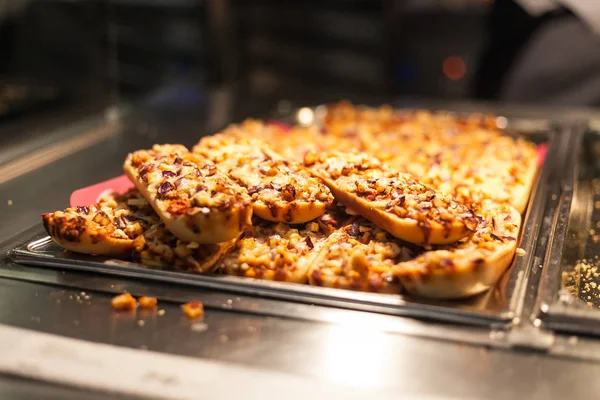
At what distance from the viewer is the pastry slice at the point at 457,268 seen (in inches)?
53.1

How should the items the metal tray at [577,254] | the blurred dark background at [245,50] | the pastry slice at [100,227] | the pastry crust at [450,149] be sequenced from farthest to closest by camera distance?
the blurred dark background at [245,50] < the pastry crust at [450,149] < the pastry slice at [100,227] < the metal tray at [577,254]

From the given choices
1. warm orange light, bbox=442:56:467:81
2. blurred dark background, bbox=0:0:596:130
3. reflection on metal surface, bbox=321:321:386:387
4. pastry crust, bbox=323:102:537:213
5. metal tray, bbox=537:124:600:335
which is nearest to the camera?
reflection on metal surface, bbox=321:321:386:387

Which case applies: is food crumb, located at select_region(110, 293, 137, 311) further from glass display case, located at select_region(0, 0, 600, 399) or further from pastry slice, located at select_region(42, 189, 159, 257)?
pastry slice, located at select_region(42, 189, 159, 257)

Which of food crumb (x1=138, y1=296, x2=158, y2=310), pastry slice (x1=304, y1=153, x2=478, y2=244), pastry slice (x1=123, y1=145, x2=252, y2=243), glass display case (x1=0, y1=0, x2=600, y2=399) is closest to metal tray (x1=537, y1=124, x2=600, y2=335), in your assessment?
glass display case (x1=0, y1=0, x2=600, y2=399)

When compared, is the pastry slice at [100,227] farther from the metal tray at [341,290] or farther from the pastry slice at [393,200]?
the pastry slice at [393,200]

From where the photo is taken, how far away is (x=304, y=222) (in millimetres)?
1651

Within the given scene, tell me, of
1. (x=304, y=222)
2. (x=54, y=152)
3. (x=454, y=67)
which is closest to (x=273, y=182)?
(x=304, y=222)

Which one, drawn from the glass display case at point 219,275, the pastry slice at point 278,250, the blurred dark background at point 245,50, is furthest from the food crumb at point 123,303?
the blurred dark background at point 245,50

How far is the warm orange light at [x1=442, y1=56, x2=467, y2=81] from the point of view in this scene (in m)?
4.70

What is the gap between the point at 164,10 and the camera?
376 cm

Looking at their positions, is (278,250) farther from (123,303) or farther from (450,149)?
(450,149)

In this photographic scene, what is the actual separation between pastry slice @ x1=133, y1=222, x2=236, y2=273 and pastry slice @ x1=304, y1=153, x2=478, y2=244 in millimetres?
368

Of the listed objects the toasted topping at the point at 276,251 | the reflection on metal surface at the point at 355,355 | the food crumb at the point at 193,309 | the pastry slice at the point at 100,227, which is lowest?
the reflection on metal surface at the point at 355,355

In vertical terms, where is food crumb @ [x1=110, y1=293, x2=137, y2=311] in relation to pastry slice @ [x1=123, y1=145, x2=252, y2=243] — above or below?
below
